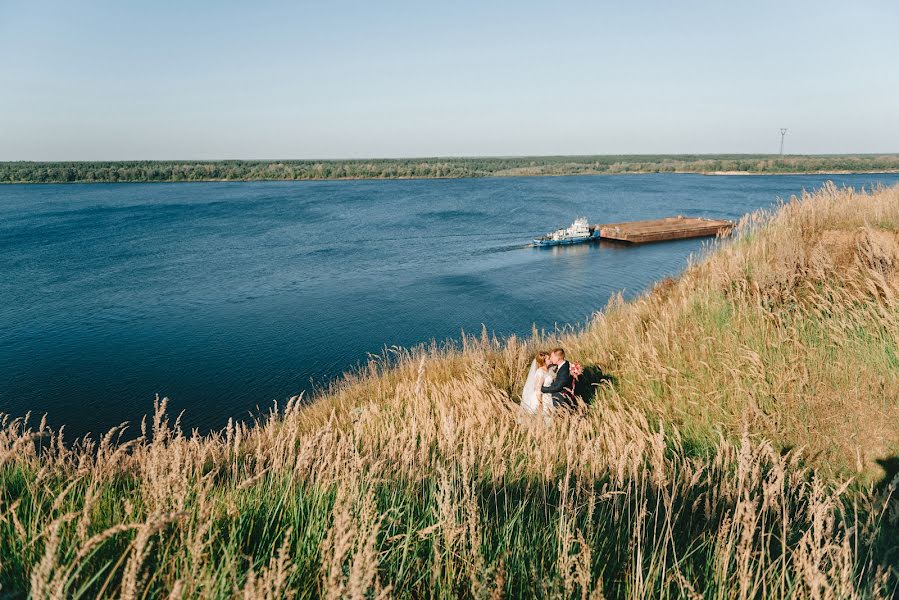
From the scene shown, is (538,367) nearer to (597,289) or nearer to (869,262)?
(869,262)

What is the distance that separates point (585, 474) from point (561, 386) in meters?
3.08

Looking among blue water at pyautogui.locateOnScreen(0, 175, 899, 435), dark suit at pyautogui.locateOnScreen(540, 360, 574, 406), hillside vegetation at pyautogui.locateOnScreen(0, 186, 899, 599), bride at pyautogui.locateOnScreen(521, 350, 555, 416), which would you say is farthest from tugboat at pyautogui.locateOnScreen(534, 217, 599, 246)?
dark suit at pyautogui.locateOnScreen(540, 360, 574, 406)

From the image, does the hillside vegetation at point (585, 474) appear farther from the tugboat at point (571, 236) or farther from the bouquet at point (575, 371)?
the tugboat at point (571, 236)

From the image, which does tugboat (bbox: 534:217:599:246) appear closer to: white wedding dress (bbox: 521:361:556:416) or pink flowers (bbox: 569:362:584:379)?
pink flowers (bbox: 569:362:584:379)

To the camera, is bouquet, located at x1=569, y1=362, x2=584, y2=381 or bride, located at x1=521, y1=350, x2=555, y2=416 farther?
bouquet, located at x1=569, y1=362, x2=584, y2=381

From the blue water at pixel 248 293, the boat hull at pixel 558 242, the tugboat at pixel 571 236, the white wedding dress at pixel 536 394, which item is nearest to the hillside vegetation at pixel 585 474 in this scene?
the white wedding dress at pixel 536 394

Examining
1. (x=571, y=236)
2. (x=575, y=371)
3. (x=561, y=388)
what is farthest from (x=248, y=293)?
(x=571, y=236)

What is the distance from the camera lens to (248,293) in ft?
82.7

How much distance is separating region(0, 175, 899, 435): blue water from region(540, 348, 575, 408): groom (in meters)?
7.20

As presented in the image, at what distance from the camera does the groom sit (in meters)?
7.52

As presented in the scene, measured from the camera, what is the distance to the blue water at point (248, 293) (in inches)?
623

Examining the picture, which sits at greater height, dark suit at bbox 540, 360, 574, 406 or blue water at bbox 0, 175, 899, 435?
dark suit at bbox 540, 360, 574, 406

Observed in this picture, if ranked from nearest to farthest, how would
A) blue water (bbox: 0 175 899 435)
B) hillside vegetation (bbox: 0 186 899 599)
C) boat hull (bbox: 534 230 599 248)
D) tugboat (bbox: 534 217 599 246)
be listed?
hillside vegetation (bbox: 0 186 899 599) < blue water (bbox: 0 175 899 435) < boat hull (bbox: 534 230 599 248) < tugboat (bbox: 534 217 599 246)

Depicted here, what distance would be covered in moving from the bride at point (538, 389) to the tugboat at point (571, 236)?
30327 millimetres
